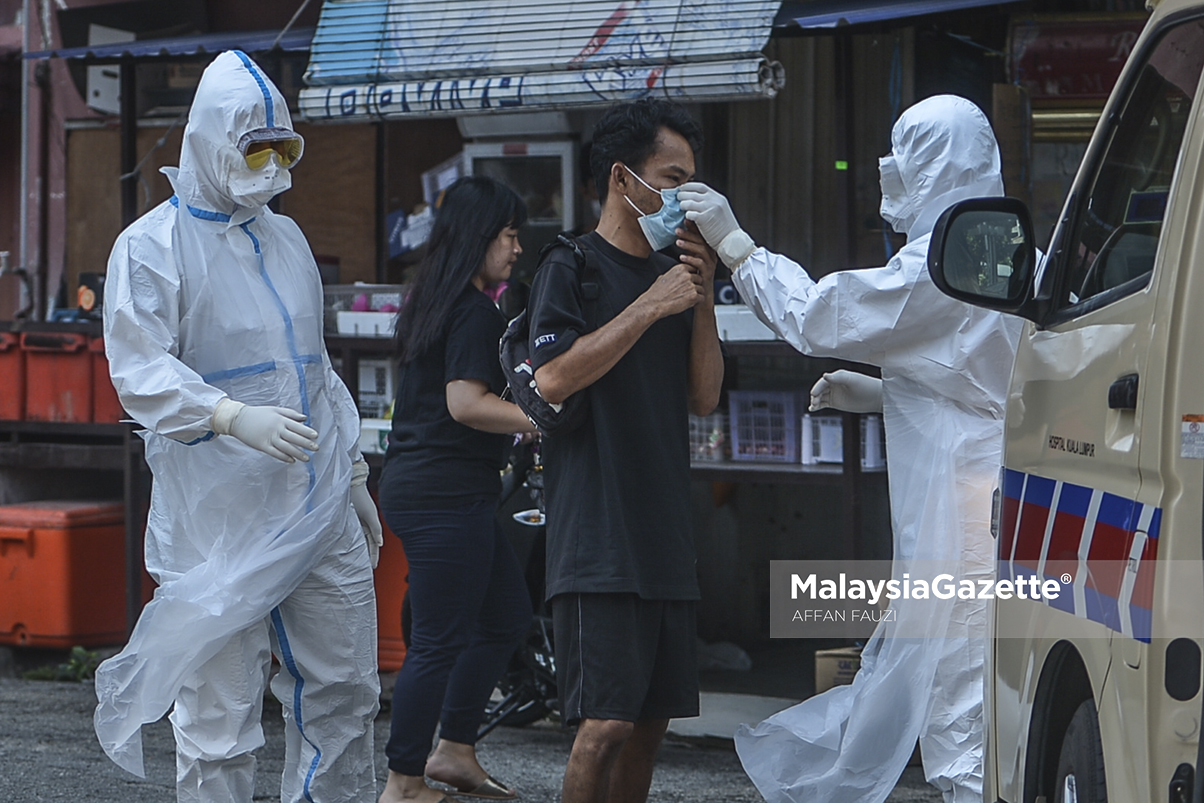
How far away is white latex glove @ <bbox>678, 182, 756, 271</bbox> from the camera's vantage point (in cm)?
330

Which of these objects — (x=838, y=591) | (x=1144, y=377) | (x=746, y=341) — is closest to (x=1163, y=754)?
(x=1144, y=377)

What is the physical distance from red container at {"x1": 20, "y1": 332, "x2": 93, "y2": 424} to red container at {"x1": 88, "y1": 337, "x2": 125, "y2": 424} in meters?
0.03

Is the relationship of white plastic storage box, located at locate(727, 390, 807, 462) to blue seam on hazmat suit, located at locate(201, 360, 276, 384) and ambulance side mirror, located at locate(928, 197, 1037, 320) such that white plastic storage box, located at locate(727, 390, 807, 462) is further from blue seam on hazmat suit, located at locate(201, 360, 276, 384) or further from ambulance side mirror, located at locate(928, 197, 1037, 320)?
ambulance side mirror, located at locate(928, 197, 1037, 320)

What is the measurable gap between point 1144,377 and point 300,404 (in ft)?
7.46

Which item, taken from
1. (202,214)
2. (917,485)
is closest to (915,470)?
(917,485)

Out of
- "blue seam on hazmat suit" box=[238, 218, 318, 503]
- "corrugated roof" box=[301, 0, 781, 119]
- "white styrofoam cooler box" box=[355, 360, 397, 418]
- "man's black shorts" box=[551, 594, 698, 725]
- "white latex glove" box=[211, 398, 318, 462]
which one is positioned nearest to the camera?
"man's black shorts" box=[551, 594, 698, 725]

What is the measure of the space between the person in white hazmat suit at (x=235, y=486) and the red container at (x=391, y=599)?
2352mm

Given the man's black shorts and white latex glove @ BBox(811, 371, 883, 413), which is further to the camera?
white latex glove @ BBox(811, 371, 883, 413)

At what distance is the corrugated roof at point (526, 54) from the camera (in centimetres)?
548

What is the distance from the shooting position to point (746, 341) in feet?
18.8

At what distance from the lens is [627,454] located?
3270 mm

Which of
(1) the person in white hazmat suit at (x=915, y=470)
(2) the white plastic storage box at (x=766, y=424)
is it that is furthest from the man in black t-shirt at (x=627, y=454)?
(2) the white plastic storage box at (x=766, y=424)

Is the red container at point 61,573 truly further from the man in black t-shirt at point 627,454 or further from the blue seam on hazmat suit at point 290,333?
the man in black t-shirt at point 627,454

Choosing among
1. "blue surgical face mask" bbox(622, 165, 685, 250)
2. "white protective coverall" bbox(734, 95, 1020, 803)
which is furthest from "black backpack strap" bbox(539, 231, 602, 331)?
"white protective coverall" bbox(734, 95, 1020, 803)
